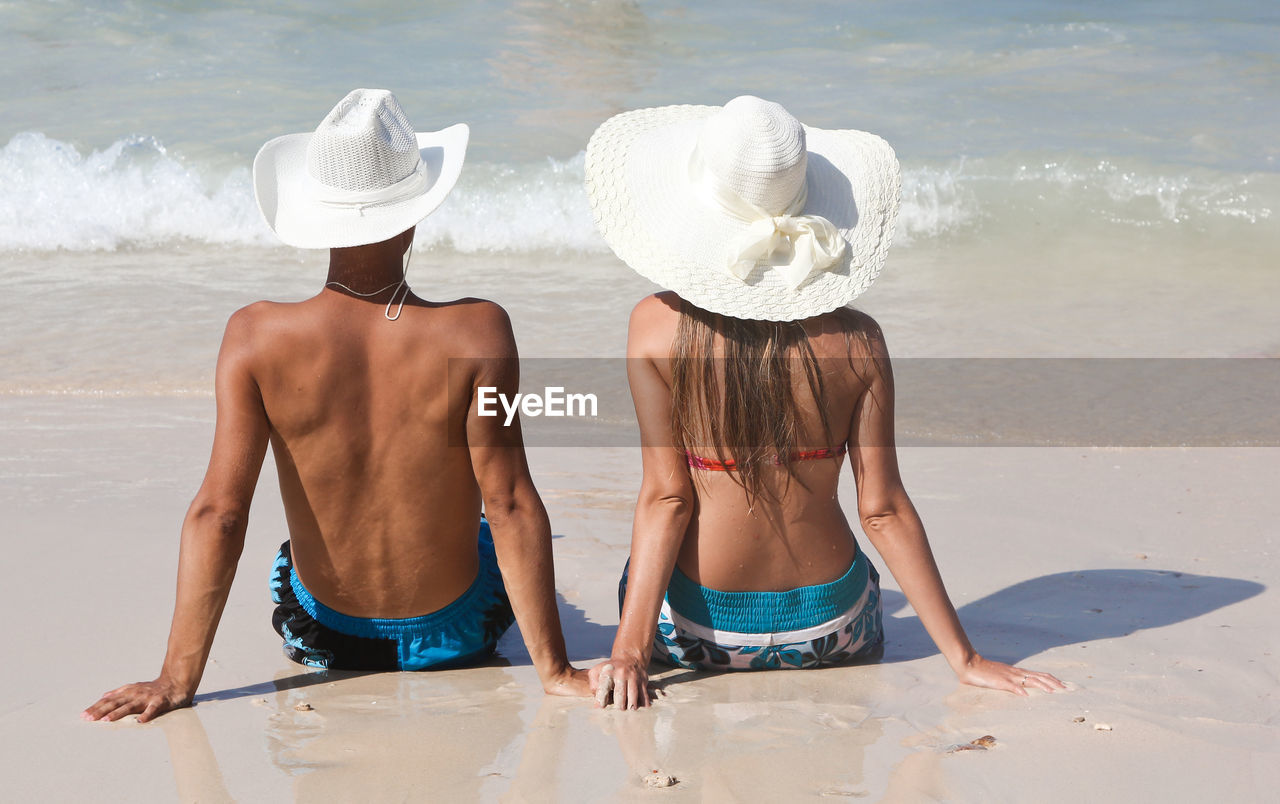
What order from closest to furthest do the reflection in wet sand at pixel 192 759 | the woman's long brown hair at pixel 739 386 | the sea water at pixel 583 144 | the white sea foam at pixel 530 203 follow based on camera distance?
the reflection in wet sand at pixel 192 759 → the woman's long brown hair at pixel 739 386 → the sea water at pixel 583 144 → the white sea foam at pixel 530 203

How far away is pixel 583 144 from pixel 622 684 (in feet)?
29.3

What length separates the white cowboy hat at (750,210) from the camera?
224cm

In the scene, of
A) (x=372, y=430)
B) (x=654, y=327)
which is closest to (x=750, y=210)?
(x=654, y=327)

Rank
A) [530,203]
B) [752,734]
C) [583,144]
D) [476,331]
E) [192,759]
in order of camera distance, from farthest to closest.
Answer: [583,144]
[530,203]
[476,331]
[752,734]
[192,759]

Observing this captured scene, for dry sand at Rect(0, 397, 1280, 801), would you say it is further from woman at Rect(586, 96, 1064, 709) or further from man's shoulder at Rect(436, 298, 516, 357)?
man's shoulder at Rect(436, 298, 516, 357)

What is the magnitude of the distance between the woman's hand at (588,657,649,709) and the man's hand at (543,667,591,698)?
3 centimetres

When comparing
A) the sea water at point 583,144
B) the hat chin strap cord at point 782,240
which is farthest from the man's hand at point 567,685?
the sea water at point 583,144

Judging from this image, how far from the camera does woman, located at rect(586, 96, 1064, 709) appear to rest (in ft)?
7.51

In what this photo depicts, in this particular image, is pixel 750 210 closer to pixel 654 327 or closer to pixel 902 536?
pixel 654 327

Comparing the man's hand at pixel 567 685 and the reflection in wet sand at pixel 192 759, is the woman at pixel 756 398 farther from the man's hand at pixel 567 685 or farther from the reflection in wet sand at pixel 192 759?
the reflection in wet sand at pixel 192 759

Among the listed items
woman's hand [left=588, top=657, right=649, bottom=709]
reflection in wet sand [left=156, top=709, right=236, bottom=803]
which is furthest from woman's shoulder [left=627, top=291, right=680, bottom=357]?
reflection in wet sand [left=156, top=709, right=236, bottom=803]

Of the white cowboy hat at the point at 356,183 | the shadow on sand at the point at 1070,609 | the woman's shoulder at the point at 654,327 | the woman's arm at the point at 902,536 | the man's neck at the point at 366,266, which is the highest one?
the white cowboy hat at the point at 356,183

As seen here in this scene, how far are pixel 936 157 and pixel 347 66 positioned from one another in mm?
6545

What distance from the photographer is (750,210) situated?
2301mm
